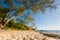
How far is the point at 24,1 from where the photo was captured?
21.3 meters

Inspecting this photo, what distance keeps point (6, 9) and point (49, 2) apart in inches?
231

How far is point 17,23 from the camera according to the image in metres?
26.0

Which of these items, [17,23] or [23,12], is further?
[17,23]

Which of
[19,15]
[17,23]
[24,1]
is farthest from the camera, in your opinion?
[17,23]

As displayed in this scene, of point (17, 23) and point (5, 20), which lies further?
point (17, 23)

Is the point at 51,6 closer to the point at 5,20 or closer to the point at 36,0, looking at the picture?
the point at 36,0

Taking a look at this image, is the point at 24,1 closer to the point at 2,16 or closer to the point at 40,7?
the point at 40,7

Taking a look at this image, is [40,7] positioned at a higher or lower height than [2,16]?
higher

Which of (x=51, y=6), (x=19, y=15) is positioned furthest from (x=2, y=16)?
(x=51, y=6)

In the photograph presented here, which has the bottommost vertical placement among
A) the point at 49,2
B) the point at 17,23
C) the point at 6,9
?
→ the point at 17,23

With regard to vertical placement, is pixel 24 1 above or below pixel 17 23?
above

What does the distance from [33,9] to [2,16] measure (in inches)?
178

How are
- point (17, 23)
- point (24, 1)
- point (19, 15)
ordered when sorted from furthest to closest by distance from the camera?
point (17, 23)
point (19, 15)
point (24, 1)

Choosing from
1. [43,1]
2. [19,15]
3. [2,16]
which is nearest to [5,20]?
[2,16]
